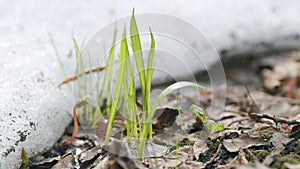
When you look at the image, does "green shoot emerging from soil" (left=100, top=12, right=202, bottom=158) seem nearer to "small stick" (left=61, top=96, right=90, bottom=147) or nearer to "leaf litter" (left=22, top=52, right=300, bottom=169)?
"leaf litter" (left=22, top=52, right=300, bottom=169)

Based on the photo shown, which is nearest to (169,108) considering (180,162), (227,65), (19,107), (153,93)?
(153,93)

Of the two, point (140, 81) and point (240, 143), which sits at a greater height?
point (140, 81)

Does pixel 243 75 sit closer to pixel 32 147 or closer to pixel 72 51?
pixel 72 51

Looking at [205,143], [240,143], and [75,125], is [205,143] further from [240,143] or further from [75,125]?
[75,125]

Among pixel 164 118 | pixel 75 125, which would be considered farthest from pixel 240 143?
pixel 75 125

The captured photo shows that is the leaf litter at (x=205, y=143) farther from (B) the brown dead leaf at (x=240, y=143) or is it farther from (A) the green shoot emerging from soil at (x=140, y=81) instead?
(A) the green shoot emerging from soil at (x=140, y=81)

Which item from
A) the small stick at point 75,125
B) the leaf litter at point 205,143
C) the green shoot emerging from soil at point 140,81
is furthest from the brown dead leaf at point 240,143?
the small stick at point 75,125

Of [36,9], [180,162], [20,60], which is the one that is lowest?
[180,162]

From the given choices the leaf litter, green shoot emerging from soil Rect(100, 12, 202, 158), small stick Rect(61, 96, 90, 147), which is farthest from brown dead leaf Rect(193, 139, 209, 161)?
small stick Rect(61, 96, 90, 147)
